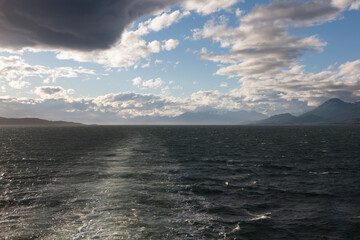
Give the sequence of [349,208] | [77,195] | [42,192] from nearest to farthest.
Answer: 1. [349,208]
2. [77,195]
3. [42,192]

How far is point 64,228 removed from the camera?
1819 cm

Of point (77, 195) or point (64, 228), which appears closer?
point (64, 228)

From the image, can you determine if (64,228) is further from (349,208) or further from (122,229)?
(349,208)

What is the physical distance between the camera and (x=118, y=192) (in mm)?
27328

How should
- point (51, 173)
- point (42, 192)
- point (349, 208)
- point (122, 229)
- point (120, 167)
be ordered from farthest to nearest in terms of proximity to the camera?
point (120, 167) < point (51, 173) < point (42, 192) < point (349, 208) < point (122, 229)

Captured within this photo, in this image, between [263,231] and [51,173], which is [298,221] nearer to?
[263,231]

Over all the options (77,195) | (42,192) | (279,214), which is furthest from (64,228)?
(279,214)

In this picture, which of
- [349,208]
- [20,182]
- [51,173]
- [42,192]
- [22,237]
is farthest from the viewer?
[51,173]

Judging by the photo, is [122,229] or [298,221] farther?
[298,221]

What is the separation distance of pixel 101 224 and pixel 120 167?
2402cm

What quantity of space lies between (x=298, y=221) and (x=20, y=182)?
34049mm

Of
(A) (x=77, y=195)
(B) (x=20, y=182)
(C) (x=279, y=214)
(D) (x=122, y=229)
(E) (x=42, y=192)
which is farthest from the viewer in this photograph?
(B) (x=20, y=182)

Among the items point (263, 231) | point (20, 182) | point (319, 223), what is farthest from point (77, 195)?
point (319, 223)

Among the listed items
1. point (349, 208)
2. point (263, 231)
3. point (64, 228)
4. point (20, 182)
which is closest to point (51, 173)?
point (20, 182)
